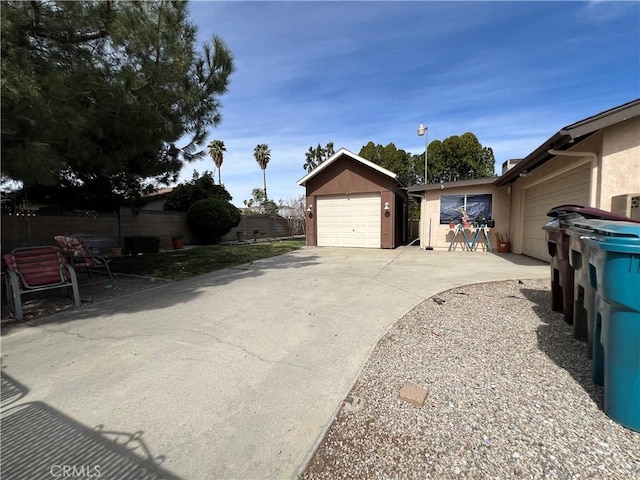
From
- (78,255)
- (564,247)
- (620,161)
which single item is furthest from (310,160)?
(564,247)

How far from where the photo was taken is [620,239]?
6.41 ft

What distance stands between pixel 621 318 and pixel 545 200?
866 cm

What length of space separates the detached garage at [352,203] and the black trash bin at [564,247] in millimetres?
9291

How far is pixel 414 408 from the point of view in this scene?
232 centimetres

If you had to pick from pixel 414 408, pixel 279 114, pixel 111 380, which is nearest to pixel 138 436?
pixel 111 380

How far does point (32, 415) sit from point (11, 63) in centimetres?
441

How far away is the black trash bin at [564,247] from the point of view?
343 cm

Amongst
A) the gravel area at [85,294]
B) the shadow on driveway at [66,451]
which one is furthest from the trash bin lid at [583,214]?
the gravel area at [85,294]

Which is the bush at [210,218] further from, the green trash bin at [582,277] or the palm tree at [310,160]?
the palm tree at [310,160]

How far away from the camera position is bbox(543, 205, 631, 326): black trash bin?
3428mm

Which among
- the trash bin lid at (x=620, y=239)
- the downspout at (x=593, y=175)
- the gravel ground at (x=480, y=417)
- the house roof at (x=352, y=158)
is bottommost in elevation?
the gravel ground at (x=480, y=417)

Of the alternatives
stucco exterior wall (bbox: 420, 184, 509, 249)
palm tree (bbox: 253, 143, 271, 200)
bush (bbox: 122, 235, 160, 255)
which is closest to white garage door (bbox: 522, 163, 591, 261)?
stucco exterior wall (bbox: 420, 184, 509, 249)

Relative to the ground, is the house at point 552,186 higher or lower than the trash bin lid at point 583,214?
higher

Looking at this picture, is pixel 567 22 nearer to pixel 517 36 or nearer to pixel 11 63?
pixel 517 36
